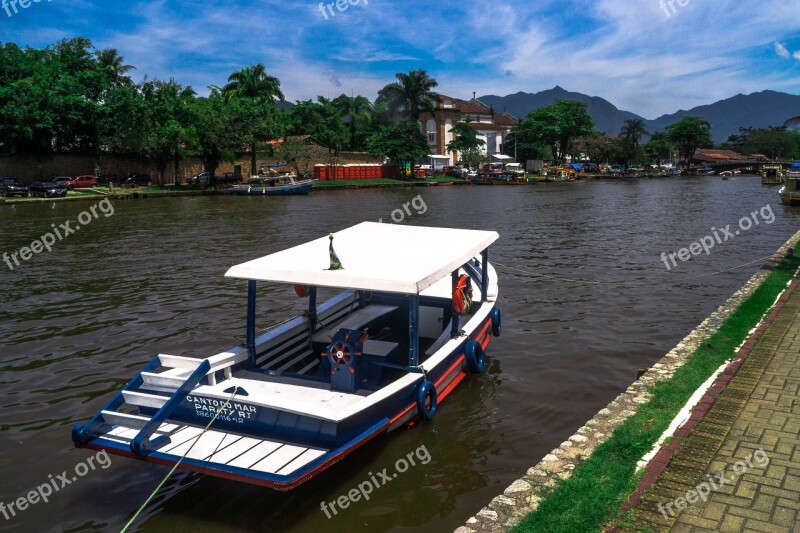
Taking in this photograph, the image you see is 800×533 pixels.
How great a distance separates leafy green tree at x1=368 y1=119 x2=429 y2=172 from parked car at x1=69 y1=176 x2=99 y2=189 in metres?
34.5

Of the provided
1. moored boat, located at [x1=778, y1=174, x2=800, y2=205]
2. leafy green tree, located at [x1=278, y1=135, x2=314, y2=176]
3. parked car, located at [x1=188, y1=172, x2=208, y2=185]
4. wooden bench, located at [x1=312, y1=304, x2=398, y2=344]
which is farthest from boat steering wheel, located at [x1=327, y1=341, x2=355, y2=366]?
leafy green tree, located at [x1=278, y1=135, x2=314, y2=176]

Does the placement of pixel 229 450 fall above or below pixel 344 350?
below

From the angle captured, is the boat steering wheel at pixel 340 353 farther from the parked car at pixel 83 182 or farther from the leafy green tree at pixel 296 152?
the leafy green tree at pixel 296 152

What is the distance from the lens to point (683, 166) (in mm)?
128750

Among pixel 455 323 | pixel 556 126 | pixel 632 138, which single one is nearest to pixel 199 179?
pixel 455 323

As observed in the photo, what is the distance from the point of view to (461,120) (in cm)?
9906

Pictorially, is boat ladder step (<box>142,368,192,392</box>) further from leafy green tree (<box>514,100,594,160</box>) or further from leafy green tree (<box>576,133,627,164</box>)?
leafy green tree (<box>576,133,627,164</box>)

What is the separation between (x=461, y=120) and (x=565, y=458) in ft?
317

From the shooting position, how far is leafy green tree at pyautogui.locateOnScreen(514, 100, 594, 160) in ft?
328

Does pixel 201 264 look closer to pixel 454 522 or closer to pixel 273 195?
pixel 454 522

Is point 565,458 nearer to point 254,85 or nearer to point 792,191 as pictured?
point 792,191

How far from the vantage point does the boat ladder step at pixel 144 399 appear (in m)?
7.01

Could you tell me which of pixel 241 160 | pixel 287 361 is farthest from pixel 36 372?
pixel 241 160

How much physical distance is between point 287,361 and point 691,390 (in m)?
5.80
